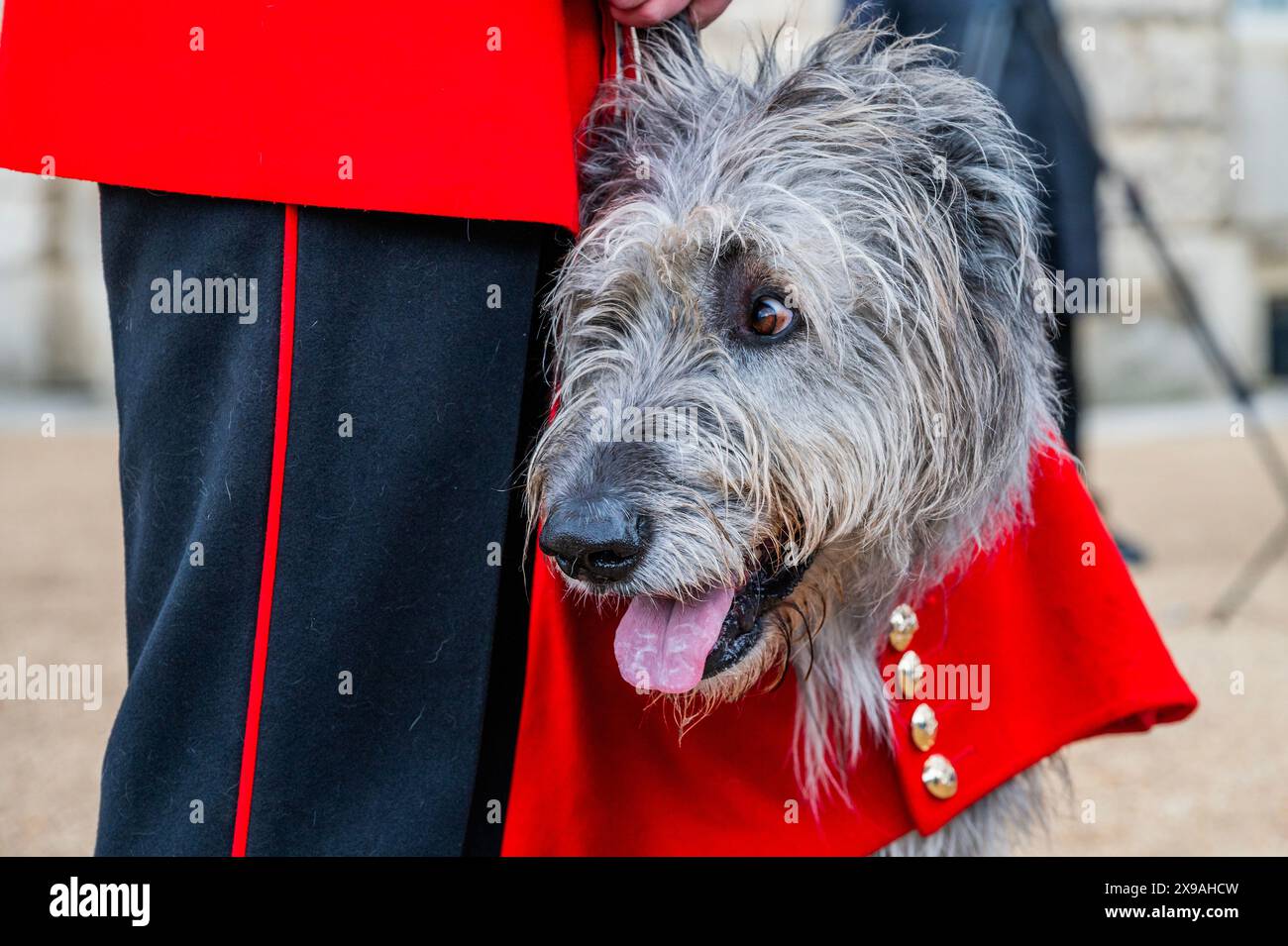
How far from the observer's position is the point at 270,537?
78.6 inches

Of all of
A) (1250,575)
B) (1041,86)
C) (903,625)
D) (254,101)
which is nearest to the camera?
(254,101)

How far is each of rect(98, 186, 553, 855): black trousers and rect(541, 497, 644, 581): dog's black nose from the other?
138 millimetres

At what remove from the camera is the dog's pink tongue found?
7.09 ft

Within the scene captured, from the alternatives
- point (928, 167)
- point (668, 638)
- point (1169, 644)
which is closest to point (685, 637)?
point (668, 638)

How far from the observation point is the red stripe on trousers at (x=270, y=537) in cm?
195

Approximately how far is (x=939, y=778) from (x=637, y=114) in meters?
1.40

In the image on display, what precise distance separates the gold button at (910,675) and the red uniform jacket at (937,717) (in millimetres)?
21

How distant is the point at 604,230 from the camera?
239 centimetres

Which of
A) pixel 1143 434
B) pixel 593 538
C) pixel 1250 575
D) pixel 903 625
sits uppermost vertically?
pixel 593 538

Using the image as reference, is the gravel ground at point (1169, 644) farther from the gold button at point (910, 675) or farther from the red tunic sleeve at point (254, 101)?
the red tunic sleeve at point (254, 101)

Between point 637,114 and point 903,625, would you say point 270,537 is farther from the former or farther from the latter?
point 903,625

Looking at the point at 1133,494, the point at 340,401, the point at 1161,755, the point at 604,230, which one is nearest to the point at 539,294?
the point at 604,230

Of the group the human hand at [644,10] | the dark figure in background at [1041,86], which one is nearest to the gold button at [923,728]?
the human hand at [644,10]
